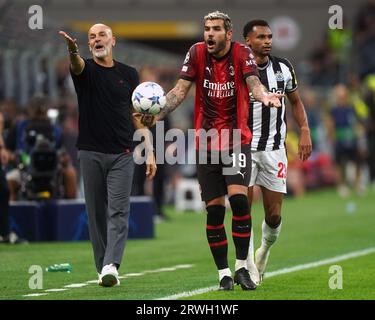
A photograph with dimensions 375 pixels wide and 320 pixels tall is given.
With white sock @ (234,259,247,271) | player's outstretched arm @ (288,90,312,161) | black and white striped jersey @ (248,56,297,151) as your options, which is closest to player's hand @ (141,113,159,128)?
black and white striped jersey @ (248,56,297,151)

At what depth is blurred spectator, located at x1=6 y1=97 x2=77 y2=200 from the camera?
59.1ft

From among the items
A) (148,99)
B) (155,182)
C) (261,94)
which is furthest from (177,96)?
(155,182)

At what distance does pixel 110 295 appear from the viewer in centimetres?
1132

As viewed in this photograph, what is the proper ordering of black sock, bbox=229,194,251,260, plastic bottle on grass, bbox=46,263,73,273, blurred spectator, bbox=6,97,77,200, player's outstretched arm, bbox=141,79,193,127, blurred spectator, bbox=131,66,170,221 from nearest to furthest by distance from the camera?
1. black sock, bbox=229,194,251,260
2. player's outstretched arm, bbox=141,79,193,127
3. plastic bottle on grass, bbox=46,263,73,273
4. blurred spectator, bbox=6,97,77,200
5. blurred spectator, bbox=131,66,170,221

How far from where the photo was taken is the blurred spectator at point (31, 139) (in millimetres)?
18000

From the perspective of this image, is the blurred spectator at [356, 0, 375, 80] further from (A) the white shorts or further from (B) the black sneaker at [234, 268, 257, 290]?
(B) the black sneaker at [234, 268, 257, 290]

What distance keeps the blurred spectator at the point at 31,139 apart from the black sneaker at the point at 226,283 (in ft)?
22.4

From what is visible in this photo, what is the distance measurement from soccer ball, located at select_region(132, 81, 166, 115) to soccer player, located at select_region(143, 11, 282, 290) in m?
0.12

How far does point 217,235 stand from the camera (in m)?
11.6

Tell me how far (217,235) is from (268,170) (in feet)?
4.02

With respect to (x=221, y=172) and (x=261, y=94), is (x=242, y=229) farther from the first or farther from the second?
(x=261, y=94)

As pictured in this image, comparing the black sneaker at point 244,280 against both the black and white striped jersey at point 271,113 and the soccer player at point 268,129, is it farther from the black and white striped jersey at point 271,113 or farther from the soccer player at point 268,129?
the black and white striped jersey at point 271,113

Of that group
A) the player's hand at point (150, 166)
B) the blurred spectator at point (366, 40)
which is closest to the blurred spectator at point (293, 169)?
the blurred spectator at point (366, 40)
